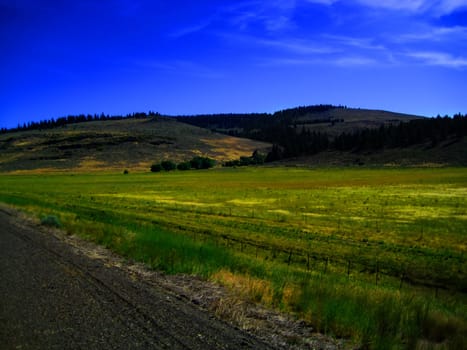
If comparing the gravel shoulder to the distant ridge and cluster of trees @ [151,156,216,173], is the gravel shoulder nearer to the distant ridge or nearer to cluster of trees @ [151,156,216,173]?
the distant ridge

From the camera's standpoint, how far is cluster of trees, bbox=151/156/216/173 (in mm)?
147500

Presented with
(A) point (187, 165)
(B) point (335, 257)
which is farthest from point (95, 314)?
(A) point (187, 165)

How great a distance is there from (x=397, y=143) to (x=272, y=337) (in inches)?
6392

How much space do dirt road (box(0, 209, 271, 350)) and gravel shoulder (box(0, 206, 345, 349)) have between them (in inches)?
0.6

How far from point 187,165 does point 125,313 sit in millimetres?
149329

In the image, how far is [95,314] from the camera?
24.0ft

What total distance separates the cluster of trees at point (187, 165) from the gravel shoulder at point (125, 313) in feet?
453

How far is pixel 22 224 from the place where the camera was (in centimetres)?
1977

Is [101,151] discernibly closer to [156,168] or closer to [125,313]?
[156,168]

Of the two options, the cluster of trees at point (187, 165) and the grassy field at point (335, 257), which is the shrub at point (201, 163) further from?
the grassy field at point (335, 257)

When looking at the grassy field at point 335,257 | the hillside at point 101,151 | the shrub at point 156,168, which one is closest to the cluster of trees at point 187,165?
the shrub at point 156,168

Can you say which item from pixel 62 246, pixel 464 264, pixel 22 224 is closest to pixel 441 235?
pixel 464 264

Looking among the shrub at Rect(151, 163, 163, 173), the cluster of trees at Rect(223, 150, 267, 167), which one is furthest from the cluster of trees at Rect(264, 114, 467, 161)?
the shrub at Rect(151, 163, 163, 173)

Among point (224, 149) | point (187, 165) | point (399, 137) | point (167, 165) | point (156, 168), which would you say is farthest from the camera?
point (224, 149)
